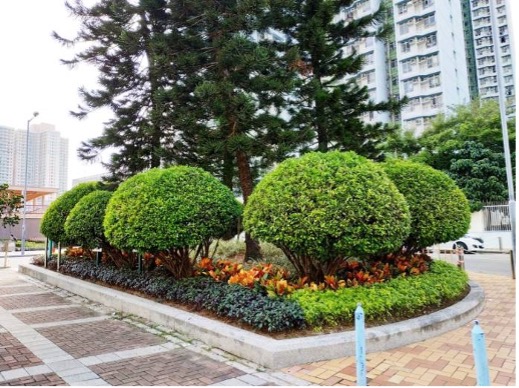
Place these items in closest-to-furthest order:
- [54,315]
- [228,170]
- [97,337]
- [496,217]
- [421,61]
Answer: [97,337] < [54,315] < [228,170] < [496,217] < [421,61]

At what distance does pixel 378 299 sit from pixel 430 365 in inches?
40.5

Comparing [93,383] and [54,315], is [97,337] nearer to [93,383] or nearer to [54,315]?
[93,383]

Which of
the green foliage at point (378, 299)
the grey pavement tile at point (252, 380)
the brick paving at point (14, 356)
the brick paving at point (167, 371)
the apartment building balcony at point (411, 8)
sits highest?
the apartment building balcony at point (411, 8)

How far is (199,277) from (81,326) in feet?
5.50

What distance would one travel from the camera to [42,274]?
30.7ft

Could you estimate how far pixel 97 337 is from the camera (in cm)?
452

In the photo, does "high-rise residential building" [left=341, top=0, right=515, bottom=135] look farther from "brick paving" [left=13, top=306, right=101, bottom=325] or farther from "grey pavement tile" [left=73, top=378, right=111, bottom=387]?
"grey pavement tile" [left=73, top=378, right=111, bottom=387]

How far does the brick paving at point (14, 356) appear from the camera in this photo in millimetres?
3602

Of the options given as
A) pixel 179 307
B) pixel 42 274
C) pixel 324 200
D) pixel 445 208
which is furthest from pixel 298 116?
pixel 42 274

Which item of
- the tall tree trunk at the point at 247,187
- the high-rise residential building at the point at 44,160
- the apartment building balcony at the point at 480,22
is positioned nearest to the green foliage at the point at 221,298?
the tall tree trunk at the point at 247,187

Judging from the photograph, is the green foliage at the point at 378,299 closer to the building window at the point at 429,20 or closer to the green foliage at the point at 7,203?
the green foliage at the point at 7,203

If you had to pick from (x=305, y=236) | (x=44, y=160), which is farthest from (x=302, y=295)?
(x=44, y=160)

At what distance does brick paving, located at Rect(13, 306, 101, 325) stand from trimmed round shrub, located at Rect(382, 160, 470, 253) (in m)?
5.04

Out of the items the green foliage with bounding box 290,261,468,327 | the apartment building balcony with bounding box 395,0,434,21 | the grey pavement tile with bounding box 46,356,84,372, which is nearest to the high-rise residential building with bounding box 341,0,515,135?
the apartment building balcony with bounding box 395,0,434,21
